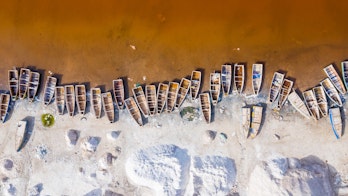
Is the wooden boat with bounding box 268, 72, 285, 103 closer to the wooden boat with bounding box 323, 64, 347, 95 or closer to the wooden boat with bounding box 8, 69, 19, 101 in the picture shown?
the wooden boat with bounding box 323, 64, 347, 95

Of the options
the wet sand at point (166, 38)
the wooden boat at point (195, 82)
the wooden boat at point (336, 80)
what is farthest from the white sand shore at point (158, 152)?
the wet sand at point (166, 38)

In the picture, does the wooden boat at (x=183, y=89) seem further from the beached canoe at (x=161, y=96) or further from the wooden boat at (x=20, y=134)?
the wooden boat at (x=20, y=134)

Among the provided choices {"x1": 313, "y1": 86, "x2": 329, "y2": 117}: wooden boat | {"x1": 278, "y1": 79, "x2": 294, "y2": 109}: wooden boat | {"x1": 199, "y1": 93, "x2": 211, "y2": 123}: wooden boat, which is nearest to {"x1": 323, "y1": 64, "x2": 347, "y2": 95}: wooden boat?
{"x1": 313, "y1": 86, "x2": 329, "y2": 117}: wooden boat

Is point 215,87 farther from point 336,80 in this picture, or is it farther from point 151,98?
point 336,80

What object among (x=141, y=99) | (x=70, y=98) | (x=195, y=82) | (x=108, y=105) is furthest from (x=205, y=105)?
(x=70, y=98)

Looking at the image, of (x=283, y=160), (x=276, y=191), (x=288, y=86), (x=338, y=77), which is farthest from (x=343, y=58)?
(x=276, y=191)

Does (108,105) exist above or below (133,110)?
above

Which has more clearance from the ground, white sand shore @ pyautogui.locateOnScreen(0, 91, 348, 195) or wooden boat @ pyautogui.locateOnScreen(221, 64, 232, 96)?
wooden boat @ pyautogui.locateOnScreen(221, 64, 232, 96)
